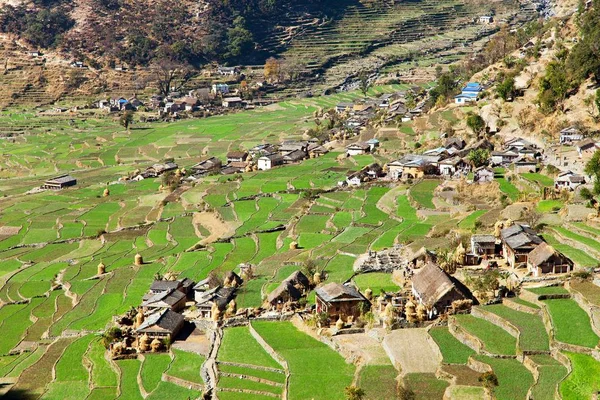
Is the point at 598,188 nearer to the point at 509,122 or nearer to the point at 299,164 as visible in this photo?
the point at 509,122

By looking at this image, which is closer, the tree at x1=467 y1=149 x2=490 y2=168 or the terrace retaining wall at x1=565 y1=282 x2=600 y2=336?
the terrace retaining wall at x1=565 y1=282 x2=600 y2=336

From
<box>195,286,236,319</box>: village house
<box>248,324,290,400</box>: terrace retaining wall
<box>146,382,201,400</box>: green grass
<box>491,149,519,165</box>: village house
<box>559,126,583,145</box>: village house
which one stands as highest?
<box>248,324,290,400</box>: terrace retaining wall

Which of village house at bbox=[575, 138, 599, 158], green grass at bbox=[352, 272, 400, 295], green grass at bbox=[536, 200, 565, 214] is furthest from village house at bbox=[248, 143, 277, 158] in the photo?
green grass at bbox=[352, 272, 400, 295]

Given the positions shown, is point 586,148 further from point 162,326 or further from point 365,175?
point 162,326

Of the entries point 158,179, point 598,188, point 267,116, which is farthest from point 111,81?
point 598,188

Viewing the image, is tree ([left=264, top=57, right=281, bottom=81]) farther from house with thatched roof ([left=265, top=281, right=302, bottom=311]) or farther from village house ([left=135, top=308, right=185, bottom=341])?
village house ([left=135, top=308, right=185, bottom=341])

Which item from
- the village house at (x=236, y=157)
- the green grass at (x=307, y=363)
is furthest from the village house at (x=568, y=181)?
the village house at (x=236, y=157)

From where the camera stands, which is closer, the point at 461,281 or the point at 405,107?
the point at 461,281
